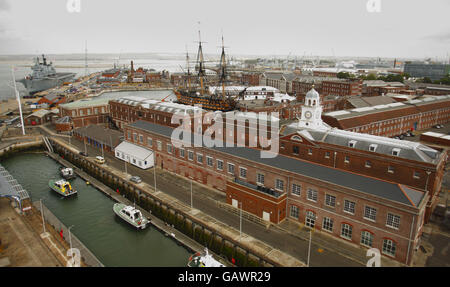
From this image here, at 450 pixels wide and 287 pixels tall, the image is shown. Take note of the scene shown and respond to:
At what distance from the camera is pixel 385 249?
29.2 metres

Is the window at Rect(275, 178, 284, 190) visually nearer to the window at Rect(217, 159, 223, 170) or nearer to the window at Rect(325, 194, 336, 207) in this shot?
the window at Rect(325, 194, 336, 207)

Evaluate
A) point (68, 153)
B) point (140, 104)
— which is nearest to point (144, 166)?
point (68, 153)

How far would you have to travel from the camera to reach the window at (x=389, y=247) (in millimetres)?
28562

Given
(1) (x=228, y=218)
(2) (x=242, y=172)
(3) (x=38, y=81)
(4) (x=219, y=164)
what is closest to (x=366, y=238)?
(1) (x=228, y=218)

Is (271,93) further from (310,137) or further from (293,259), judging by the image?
(293,259)

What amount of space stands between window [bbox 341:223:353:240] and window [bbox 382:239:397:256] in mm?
3329

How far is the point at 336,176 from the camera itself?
1318 inches

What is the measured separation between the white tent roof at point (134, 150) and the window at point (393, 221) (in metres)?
39.5

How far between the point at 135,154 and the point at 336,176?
121 feet

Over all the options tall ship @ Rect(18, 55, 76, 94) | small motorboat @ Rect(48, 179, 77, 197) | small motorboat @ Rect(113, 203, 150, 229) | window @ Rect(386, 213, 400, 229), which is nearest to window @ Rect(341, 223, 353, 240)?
window @ Rect(386, 213, 400, 229)

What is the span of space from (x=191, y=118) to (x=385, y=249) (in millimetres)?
41207

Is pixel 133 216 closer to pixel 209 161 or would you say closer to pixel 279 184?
pixel 209 161

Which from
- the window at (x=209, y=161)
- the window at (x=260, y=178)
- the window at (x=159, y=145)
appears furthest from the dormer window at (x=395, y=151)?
the window at (x=159, y=145)
